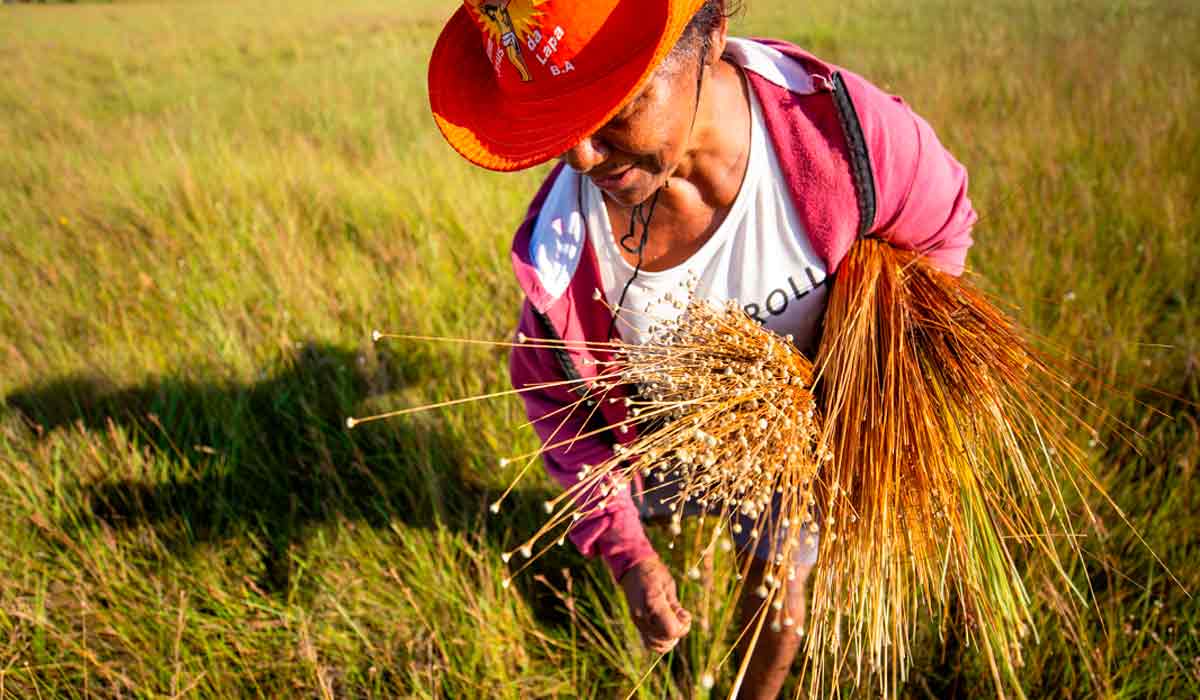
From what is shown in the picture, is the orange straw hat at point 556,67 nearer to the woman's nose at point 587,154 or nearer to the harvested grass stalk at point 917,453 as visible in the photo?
the woman's nose at point 587,154

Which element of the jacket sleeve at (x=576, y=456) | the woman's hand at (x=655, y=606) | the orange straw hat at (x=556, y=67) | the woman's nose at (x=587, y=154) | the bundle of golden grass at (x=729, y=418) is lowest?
the woman's hand at (x=655, y=606)

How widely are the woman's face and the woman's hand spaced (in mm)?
849

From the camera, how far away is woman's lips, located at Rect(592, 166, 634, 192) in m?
1.13

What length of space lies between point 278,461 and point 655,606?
1.51m

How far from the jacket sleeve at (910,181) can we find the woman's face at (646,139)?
1.10 ft

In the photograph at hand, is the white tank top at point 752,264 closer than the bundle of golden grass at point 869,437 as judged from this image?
No

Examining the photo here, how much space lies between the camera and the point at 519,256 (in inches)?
52.7

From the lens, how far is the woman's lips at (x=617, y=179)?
113cm

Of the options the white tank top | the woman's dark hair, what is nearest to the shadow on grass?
the white tank top

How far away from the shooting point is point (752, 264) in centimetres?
130

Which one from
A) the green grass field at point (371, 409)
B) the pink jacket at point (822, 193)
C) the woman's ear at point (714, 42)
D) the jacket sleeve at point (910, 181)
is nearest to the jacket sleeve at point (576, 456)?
the pink jacket at point (822, 193)

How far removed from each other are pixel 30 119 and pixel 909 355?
8069 mm

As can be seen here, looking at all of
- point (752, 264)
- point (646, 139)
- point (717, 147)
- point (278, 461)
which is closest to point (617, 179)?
point (646, 139)

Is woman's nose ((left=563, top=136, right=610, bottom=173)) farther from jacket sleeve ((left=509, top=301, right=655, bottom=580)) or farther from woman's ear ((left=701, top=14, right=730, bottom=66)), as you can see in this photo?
jacket sleeve ((left=509, top=301, right=655, bottom=580))
